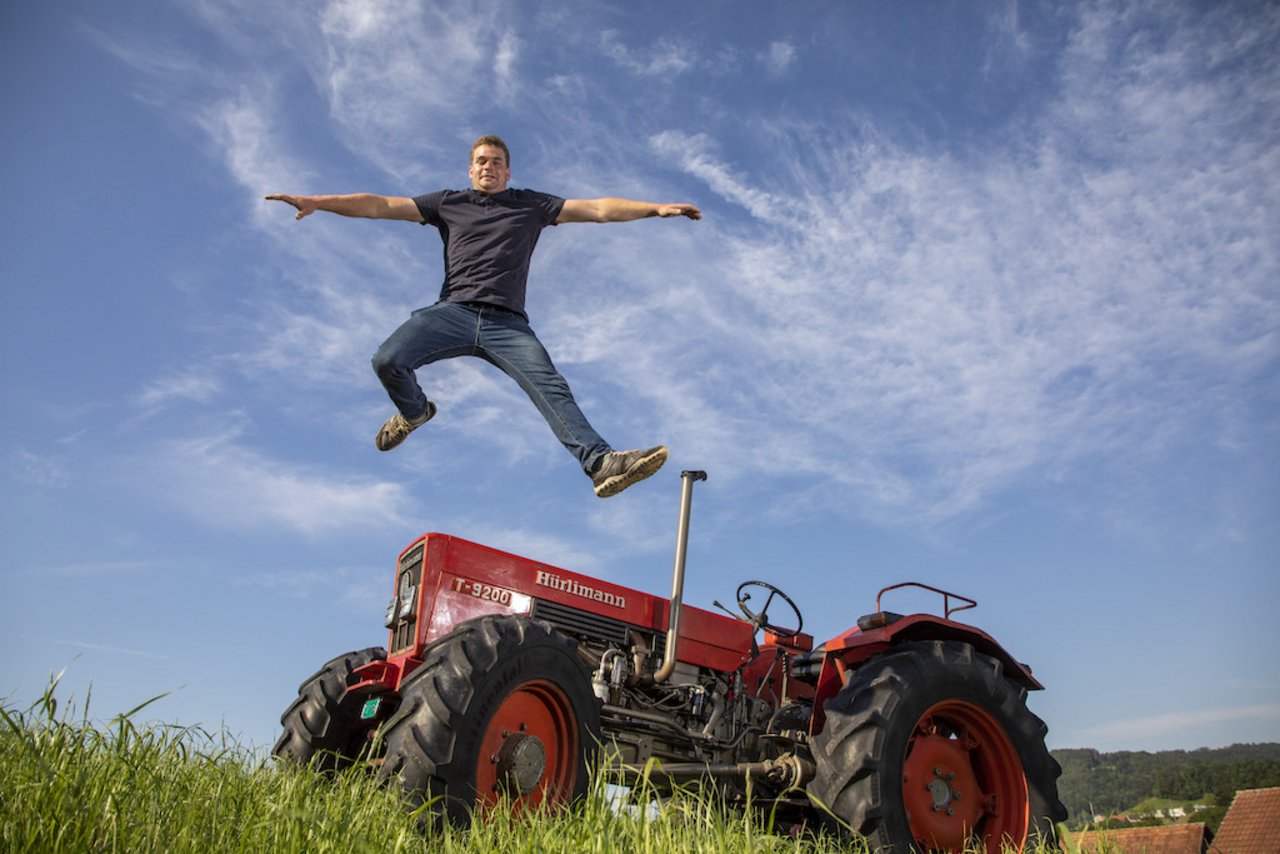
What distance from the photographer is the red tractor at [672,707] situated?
17.2 ft

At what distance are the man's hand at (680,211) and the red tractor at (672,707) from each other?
1.85m

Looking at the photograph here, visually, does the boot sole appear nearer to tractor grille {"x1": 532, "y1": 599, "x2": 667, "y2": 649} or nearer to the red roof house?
tractor grille {"x1": 532, "y1": 599, "x2": 667, "y2": 649}

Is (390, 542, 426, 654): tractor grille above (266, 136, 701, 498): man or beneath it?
beneath

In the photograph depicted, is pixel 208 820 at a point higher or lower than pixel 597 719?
lower

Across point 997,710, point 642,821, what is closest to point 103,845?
point 642,821

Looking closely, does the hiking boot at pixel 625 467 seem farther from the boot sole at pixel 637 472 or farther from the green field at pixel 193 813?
the green field at pixel 193 813

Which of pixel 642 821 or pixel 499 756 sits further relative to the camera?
pixel 499 756

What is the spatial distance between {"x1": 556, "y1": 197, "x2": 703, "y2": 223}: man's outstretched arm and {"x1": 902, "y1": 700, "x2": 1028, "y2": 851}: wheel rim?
10.9ft

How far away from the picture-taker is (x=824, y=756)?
561 cm

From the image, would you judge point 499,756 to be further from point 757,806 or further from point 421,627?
point 757,806

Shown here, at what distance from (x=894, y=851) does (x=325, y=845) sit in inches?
141

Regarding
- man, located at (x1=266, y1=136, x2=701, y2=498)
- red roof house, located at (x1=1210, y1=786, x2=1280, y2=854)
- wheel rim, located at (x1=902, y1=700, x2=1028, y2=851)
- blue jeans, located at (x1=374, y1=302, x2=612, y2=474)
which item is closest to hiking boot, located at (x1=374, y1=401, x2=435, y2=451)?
man, located at (x1=266, y1=136, x2=701, y2=498)

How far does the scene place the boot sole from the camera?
479cm

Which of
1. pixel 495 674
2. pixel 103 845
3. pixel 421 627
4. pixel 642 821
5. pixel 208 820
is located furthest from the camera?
pixel 421 627
